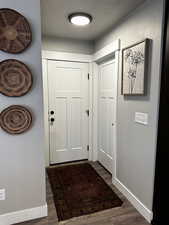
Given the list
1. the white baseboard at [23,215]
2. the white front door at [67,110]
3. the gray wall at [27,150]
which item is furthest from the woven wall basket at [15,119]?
the white front door at [67,110]

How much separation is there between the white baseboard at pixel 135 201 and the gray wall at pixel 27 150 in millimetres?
1107

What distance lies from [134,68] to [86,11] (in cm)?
92

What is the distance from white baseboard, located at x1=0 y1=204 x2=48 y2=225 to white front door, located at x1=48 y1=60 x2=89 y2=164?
1289mm

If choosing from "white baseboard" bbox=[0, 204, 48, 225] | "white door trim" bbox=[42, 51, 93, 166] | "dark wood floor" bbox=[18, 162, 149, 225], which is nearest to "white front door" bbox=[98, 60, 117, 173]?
"white door trim" bbox=[42, 51, 93, 166]

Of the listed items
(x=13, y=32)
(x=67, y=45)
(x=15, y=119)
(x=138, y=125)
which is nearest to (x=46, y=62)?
(x=67, y=45)

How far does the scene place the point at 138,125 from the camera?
184 centimetres

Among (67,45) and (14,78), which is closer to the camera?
(14,78)

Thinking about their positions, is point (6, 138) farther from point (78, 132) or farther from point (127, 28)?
point (127, 28)

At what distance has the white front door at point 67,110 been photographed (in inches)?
113

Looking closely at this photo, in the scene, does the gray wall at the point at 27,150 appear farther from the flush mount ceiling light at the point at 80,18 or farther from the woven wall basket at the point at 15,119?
the flush mount ceiling light at the point at 80,18

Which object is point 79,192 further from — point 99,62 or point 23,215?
point 99,62

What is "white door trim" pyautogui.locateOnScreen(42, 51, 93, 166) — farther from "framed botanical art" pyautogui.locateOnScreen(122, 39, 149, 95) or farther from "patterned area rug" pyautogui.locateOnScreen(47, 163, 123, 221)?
"framed botanical art" pyautogui.locateOnScreen(122, 39, 149, 95)

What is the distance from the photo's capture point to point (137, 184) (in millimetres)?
1886

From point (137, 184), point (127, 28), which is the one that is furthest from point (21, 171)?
point (127, 28)
